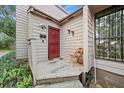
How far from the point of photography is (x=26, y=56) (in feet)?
8.95

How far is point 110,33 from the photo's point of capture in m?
2.59

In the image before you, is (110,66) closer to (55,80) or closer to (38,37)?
(55,80)

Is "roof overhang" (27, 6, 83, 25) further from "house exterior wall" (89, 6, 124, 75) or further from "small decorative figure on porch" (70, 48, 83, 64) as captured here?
"small decorative figure on porch" (70, 48, 83, 64)

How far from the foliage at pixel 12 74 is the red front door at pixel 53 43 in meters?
1.32

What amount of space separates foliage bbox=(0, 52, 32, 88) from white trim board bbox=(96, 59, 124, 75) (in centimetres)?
165

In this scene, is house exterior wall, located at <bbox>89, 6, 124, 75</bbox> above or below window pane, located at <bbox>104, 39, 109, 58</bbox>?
below

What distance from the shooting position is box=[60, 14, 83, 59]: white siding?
324 cm

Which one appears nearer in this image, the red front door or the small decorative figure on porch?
the small decorative figure on porch

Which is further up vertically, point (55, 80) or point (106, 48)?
point (106, 48)

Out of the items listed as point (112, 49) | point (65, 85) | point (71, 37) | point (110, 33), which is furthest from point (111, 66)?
point (71, 37)

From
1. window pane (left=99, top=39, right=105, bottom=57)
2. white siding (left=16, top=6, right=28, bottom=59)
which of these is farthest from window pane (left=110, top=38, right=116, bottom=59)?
white siding (left=16, top=6, right=28, bottom=59)

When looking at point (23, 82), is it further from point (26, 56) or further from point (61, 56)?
point (61, 56)

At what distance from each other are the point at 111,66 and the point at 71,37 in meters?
1.48
